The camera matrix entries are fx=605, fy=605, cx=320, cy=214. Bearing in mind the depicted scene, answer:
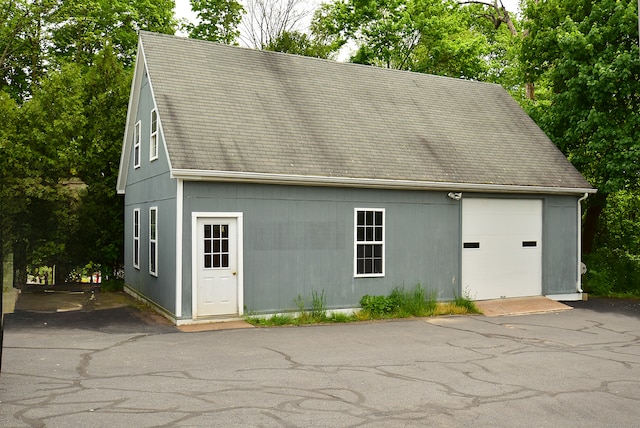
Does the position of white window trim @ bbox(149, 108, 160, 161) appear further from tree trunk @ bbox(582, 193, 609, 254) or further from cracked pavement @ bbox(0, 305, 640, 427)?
tree trunk @ bbox(582, 193, 609, 254)

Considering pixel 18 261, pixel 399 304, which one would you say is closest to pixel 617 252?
pixel 399 304

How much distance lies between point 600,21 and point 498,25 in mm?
16380

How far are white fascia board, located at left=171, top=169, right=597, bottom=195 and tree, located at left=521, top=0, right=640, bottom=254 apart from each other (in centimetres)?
171

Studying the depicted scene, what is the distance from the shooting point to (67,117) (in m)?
18.9

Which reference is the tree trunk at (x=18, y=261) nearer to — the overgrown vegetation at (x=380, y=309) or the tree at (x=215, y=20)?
the overgrown vegetation at (x=380, y=309)

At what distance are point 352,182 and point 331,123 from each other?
8.05 feet

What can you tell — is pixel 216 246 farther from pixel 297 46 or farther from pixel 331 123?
pixel 297 46

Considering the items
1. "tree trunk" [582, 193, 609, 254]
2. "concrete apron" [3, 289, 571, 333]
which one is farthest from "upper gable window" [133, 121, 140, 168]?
"tree trunk" [582, 193, 609, 254]

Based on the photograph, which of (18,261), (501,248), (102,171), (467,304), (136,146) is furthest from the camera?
(102,171)

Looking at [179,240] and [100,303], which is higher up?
[179,240]

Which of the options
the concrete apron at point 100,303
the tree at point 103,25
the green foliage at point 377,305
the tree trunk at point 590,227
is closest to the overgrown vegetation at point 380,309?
the green foliage at point 377,305

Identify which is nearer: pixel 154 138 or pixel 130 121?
pixel 154 138

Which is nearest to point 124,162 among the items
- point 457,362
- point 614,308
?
point 457,362

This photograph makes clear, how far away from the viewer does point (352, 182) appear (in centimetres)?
1367
